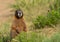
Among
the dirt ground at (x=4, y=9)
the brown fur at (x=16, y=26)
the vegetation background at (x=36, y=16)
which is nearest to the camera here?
the brown fur at (x=16, y=26)

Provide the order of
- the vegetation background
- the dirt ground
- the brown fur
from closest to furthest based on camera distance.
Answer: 1. the brown fur
2. the vegetation background
3. the dirt ground

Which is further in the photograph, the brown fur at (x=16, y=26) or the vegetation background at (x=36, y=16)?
the vegetation background at (x=36, y=16)

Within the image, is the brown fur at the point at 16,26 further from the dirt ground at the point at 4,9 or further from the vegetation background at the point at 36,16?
the dirt ground at the point at 4,9

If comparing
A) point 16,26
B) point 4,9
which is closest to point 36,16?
point 16,26

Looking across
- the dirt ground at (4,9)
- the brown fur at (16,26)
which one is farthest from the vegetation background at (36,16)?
the brown fur at (16,26)

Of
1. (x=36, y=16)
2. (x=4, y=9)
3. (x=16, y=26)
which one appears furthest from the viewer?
(x=4, y=9)

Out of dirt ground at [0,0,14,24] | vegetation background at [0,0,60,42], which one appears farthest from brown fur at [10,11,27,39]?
dirt ground at [0,0,14,24]

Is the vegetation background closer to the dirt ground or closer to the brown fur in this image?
the dirt ground

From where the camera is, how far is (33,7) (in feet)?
33.0

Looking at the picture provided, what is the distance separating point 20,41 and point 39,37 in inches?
15.5

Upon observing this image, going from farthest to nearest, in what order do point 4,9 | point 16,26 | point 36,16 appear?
point 4,9
point 36,16
point 16,26

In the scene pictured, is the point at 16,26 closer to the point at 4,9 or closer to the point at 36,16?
the point at 36,16

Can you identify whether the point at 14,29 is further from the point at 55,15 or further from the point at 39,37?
the point at 39,37

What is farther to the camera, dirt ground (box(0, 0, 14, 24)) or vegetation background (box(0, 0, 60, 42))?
dirt ground (box(0, 0, 14, 24))
